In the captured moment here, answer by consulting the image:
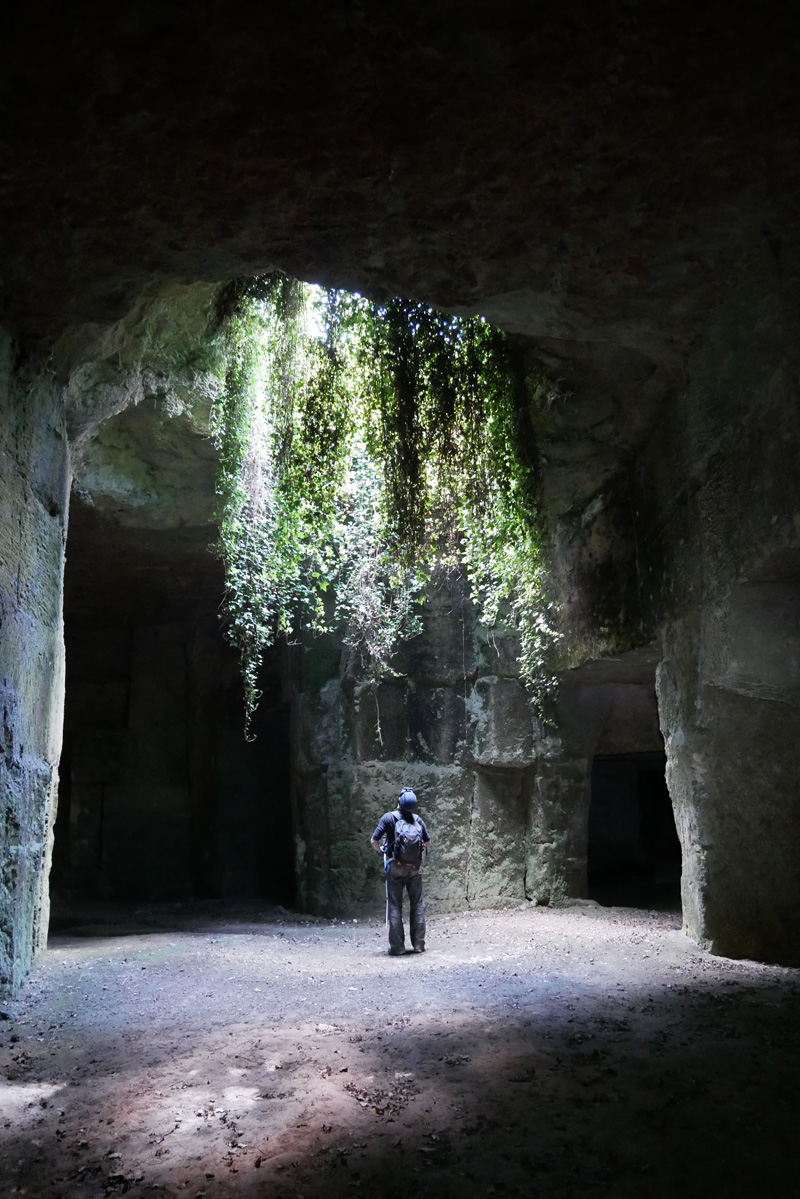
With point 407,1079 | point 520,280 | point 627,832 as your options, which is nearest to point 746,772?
point 407,1079

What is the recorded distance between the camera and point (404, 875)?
21.9ft

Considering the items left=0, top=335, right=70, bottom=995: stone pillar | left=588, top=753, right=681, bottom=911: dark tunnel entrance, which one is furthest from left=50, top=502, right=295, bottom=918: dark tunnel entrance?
left=0, top=335, right=70, bottom=995: stone pillar

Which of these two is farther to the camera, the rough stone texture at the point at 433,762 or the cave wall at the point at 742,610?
the rough stone texture at the point at 433,762

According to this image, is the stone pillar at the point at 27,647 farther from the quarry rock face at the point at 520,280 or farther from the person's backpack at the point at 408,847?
the person's backpack at the point at 408,847

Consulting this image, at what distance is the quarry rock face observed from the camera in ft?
10.7

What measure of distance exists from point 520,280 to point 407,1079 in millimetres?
3907

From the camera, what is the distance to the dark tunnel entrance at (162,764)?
12.0 metres

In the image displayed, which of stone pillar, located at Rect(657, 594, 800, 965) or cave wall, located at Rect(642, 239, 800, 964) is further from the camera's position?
stone pillar, located at Rect(657, 594, 800, 965)

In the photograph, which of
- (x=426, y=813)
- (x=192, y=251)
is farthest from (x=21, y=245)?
(x=426, y=813)

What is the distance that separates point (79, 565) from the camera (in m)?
10.5

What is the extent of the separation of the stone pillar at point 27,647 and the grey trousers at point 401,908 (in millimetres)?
2577

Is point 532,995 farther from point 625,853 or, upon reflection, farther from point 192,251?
point 625,853

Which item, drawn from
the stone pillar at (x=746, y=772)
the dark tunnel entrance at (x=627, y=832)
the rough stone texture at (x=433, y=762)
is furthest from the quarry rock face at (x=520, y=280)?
the dark tunnel entrance at (x=627, y=832)

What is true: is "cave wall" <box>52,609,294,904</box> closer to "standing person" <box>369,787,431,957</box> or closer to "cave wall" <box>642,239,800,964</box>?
"standing person" <box>369,787,431,957</box>
